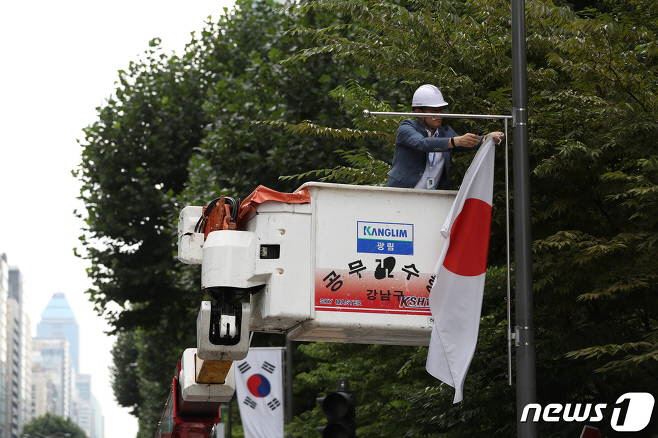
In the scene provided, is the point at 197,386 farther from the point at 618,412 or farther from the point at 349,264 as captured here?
the point at 618,412

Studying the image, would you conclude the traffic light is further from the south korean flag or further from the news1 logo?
the south korean flag

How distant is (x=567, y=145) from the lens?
12719 mm

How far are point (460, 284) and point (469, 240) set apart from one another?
0.41 metres

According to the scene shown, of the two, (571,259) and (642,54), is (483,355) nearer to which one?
(571,259)

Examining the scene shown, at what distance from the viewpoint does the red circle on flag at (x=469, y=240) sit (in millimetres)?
9688

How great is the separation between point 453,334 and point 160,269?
3103 cm

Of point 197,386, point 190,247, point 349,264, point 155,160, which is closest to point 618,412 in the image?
point 197,386

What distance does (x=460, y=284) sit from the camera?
31.8 ft

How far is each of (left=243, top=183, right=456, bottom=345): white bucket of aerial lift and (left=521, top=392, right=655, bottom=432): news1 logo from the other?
3034mm

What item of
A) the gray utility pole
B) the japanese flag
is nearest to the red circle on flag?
the japanese flag

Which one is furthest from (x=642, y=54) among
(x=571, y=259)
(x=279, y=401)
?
(x=279, y=401)

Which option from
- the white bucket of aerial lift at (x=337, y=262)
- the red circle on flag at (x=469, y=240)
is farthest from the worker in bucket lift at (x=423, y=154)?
the white bucket of aerial lift at (x=337, y=262)

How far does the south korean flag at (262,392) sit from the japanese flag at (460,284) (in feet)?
51.7

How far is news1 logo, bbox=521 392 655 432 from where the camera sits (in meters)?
12.7
